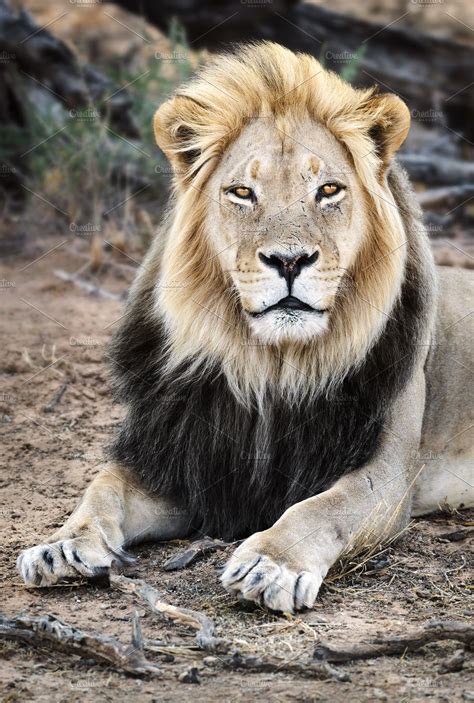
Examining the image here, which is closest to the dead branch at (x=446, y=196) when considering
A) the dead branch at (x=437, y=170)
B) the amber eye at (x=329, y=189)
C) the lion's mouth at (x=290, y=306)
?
the dead branch at (x=437, y=170)

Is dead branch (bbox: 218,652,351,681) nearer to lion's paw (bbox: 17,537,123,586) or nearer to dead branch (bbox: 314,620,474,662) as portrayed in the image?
dead branch (bbox: 314,620,474,662)

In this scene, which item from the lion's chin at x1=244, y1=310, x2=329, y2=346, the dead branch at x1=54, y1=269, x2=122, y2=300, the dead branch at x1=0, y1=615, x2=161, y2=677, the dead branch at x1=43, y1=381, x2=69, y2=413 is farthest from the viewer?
the dead branch at x1=54, y1=269, x2=122, y2=300

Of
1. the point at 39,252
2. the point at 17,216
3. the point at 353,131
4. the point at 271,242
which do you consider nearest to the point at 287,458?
the point at 271,242

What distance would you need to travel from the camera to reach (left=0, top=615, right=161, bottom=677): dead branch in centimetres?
332

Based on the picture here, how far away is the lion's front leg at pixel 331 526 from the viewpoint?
3.85m

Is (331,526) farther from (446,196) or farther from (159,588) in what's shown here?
(446,196)

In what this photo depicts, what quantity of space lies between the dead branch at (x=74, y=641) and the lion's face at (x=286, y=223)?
1380 millimetres

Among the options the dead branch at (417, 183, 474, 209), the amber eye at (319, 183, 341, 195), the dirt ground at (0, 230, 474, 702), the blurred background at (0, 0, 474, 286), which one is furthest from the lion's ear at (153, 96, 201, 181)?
the dead branch at (417, 183, 474, 209)

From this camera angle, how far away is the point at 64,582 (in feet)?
13.4

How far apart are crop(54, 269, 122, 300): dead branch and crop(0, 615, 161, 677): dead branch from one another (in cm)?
446

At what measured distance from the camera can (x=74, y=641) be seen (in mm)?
3412

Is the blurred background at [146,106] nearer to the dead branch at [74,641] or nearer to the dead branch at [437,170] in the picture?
the dead branch at [437,170]

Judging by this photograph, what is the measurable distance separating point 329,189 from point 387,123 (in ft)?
1.49

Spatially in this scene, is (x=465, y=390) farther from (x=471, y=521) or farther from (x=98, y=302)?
(x=98, y=302)
